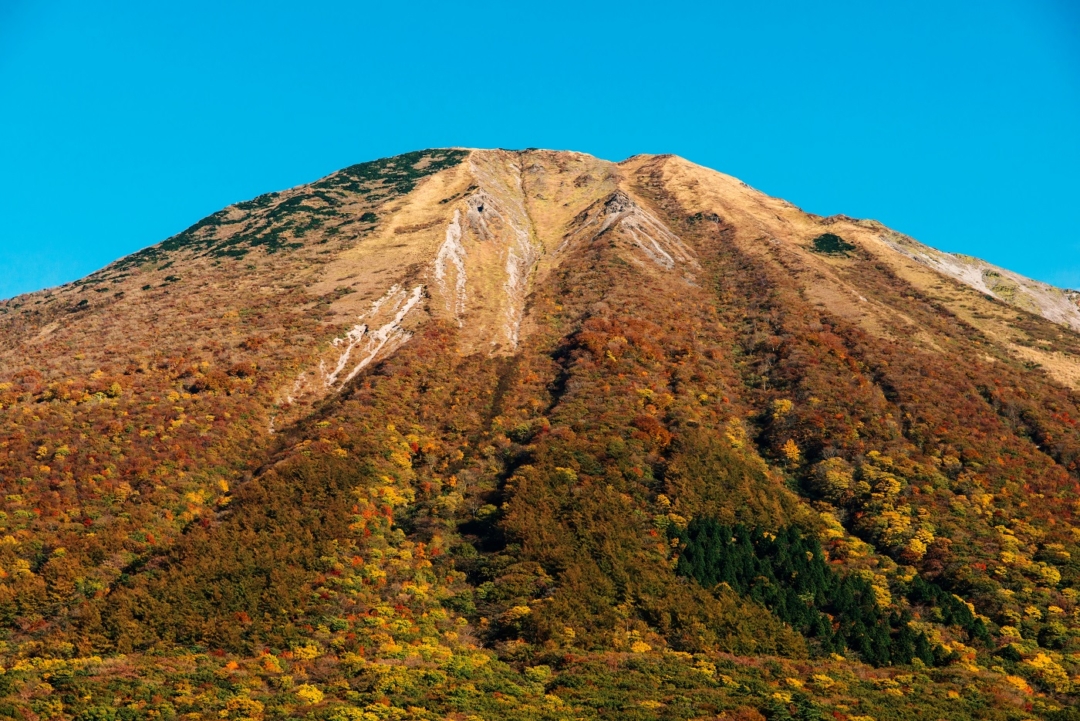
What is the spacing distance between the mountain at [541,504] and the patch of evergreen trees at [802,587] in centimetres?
17

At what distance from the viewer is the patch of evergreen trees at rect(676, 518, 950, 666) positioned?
3381 cm

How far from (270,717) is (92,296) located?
8775 cm

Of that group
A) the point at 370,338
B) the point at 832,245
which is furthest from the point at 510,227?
the point at 832,245

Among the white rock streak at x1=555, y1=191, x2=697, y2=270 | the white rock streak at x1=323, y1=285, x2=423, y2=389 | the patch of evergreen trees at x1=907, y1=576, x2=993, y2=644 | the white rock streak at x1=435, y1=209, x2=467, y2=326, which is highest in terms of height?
the white rock streak at x1=555, y1=191, x2=697, y2=270

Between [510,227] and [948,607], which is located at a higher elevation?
[510,227]

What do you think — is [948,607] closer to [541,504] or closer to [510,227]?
[541,504]

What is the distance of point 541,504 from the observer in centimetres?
4253

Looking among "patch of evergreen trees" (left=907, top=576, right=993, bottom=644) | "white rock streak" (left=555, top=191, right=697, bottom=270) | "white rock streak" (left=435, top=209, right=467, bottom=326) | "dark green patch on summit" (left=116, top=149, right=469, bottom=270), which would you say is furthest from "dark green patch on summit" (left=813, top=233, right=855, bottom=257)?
"patch of evergreen trees" (left=907, top=576, right=993, bottom=644)

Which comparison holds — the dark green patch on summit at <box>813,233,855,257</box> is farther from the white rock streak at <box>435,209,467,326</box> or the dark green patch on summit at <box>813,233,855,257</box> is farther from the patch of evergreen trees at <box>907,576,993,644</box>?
the patch of evergreen trees at <box>907,576,993,644</box>

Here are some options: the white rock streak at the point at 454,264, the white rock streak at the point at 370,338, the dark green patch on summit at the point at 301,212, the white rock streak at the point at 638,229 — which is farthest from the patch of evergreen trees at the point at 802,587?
the dark green patch on summit at the point at 301,212

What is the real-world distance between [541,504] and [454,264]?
5526cm

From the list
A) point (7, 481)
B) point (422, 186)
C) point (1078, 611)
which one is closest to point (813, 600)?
point (1078, 611)

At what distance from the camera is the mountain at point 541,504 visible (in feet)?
98.4

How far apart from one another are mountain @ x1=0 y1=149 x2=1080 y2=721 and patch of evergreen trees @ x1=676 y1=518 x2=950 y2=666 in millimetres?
168
